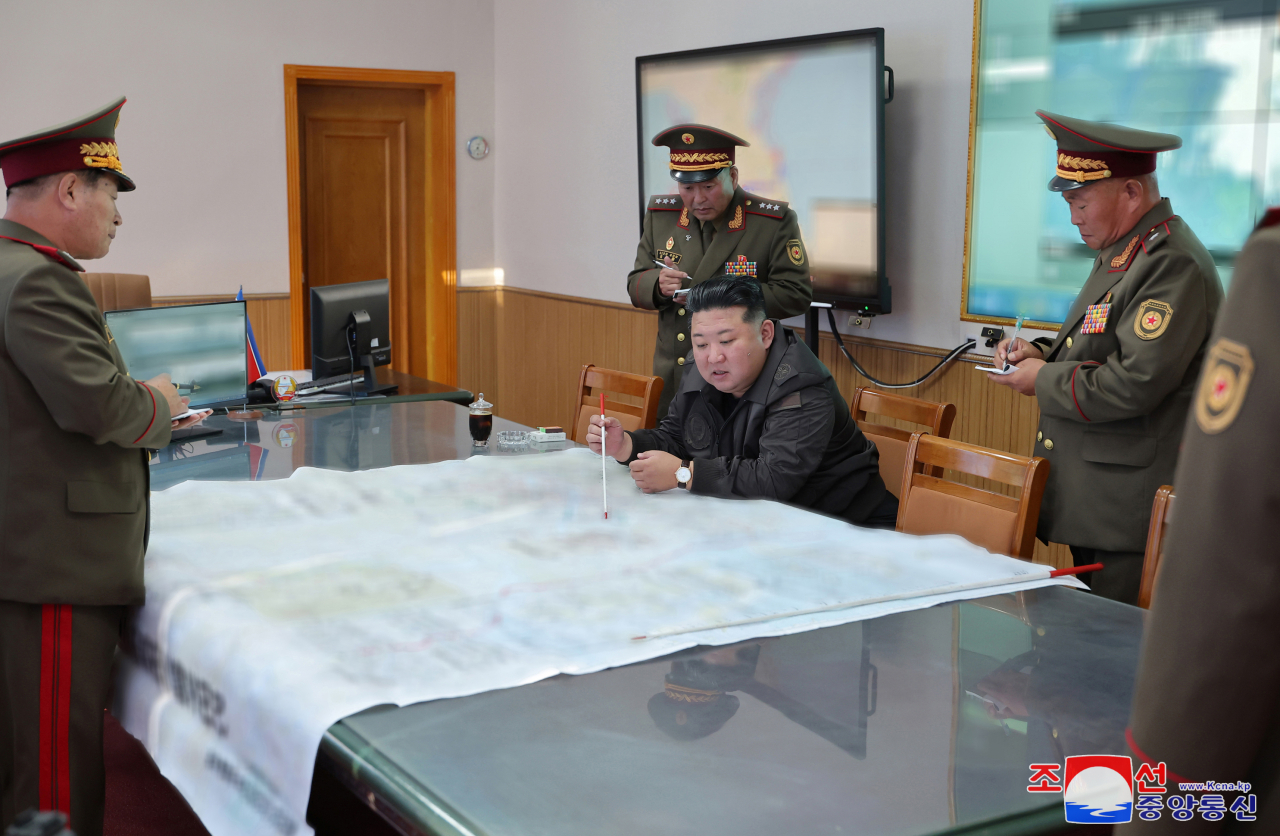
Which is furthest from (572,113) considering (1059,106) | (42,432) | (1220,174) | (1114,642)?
(1114,642)

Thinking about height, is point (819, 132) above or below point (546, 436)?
above

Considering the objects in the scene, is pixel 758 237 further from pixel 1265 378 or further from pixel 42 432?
pixel 1265 378

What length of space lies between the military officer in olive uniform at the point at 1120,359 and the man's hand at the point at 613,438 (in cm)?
94

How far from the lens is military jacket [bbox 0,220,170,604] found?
72.0 inches

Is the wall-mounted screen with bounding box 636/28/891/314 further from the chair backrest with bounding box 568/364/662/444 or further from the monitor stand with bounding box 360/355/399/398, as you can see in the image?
the monitor stand with bounding box 360/355/399/398

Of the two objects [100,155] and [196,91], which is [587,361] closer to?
[196,91]

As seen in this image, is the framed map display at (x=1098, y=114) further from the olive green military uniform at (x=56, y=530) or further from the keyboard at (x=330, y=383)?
the olive green military uniform at (x=56, y=530)

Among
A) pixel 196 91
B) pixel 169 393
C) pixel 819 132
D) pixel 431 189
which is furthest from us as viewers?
pixel 431 189

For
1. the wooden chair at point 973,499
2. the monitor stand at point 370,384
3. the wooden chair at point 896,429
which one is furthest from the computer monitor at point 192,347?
the wooden chair at point 973,499

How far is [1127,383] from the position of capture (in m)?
2.51

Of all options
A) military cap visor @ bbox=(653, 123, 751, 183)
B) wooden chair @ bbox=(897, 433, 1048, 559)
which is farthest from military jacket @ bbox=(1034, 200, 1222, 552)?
military cap visor @ bbox=(653, 123, 751, 183)

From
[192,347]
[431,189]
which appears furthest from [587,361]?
[192,347]

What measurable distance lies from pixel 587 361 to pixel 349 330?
2.35 meters

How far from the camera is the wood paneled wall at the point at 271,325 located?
6348 millimetres
